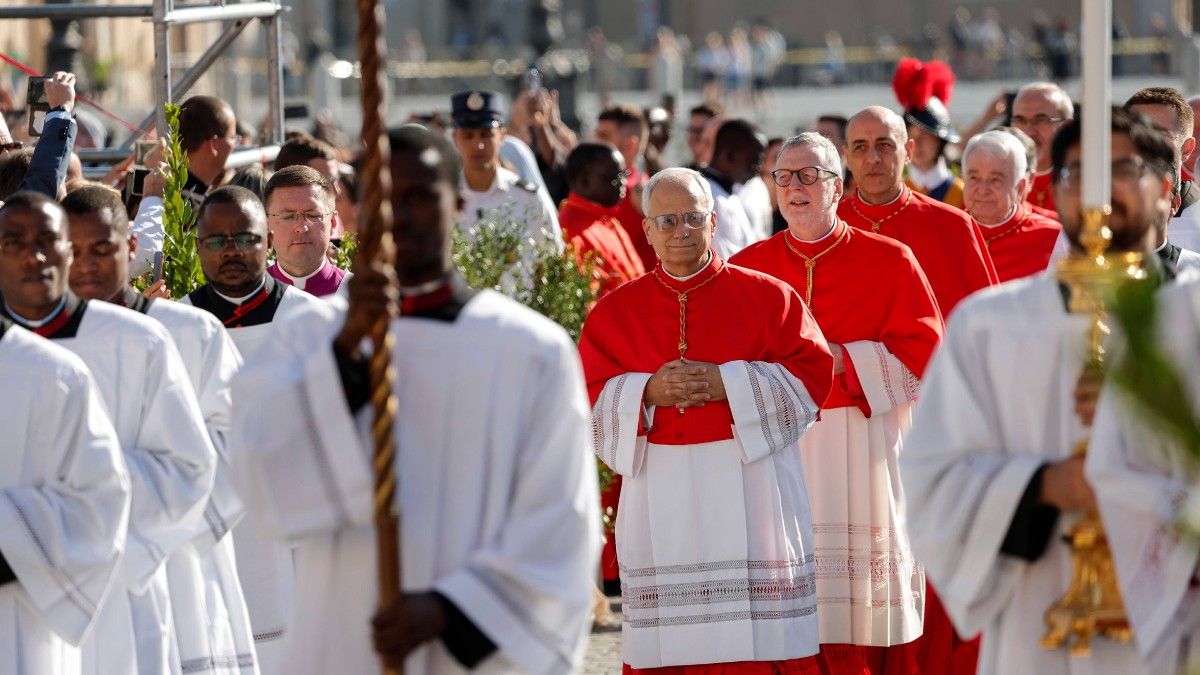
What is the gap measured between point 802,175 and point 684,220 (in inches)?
30.1

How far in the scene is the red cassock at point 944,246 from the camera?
7.96 metres

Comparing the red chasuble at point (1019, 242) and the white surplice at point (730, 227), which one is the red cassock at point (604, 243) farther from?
the red chasuble at point (1019, 242)

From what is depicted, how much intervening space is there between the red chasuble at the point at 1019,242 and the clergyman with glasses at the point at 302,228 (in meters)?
2.90

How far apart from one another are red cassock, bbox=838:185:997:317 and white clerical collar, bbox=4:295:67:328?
11.8ft

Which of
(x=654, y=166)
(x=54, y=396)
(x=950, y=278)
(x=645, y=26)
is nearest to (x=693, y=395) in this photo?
(x=950, y=278)

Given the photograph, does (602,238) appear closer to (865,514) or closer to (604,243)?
(604,243)

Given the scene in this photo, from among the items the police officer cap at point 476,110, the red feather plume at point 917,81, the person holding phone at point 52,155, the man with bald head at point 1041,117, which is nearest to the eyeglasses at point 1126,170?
the person holding phone at point 52,155

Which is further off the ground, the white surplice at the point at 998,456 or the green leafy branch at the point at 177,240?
the green leafy branch at the point at 177,240

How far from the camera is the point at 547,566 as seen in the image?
380 centimetres

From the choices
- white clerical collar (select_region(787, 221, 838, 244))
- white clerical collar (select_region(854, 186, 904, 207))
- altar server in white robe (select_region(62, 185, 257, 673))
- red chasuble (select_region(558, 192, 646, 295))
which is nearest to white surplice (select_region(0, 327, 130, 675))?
altar server in white robe (select_region(62, 185, 257, 673))

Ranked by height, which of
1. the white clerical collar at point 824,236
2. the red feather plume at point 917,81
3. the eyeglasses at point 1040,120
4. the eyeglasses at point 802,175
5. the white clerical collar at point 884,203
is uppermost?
the red feather plume at point 917,81

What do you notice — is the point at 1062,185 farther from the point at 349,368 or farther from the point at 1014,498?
the point at 349,368

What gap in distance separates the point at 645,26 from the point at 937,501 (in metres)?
53.1

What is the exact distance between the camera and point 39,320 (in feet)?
17.2
